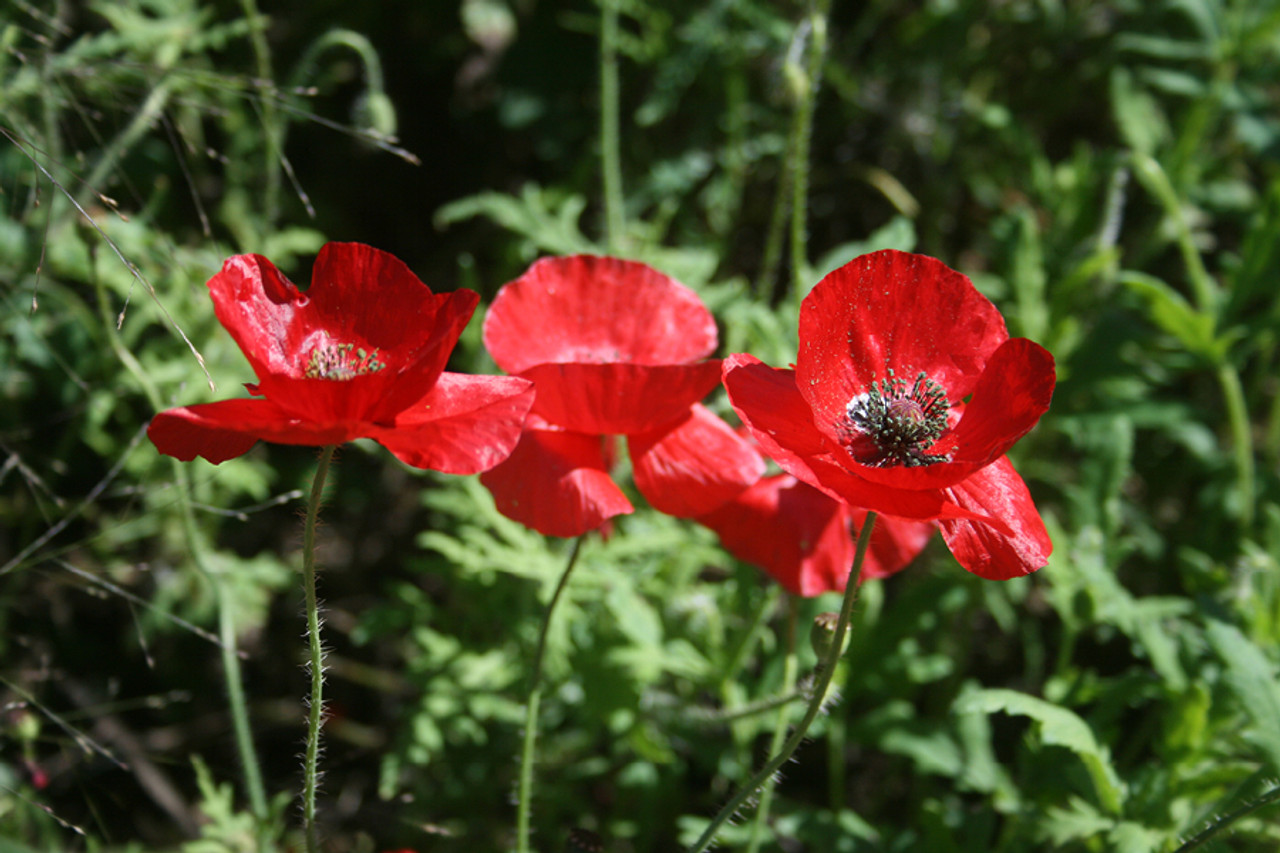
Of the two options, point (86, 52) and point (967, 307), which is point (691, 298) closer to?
point (967, 307)

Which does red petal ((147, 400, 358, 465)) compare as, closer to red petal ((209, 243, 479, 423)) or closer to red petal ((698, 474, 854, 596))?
red petal ((209, 243, 479, 423))

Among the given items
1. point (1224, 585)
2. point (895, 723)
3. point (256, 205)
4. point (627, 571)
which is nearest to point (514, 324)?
point (627, 571)

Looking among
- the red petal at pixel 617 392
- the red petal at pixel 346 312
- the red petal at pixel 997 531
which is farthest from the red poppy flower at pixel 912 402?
the red petal at pixel 346 312

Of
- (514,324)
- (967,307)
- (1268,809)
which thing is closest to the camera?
(967,307)

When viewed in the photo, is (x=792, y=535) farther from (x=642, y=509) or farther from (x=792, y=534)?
(x=642, y=509)

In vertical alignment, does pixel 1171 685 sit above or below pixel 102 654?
above

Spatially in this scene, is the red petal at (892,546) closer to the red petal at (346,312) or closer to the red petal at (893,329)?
the red petal at (893,329)
